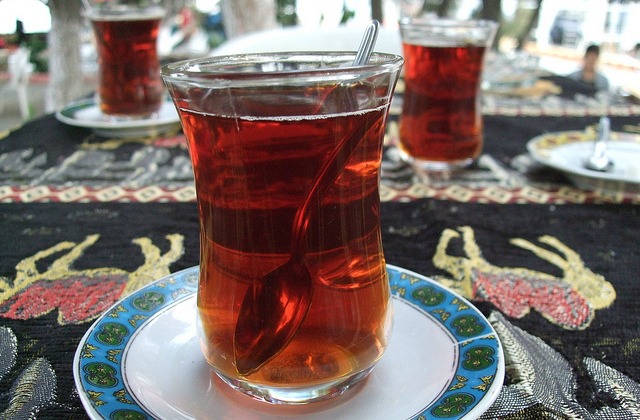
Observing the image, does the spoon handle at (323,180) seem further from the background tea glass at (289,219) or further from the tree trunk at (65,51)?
the tree trunk at (65,51)

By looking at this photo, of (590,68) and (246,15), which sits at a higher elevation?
(246,15)

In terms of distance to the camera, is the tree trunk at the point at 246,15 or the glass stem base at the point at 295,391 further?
the tree trunk at the point at 246,15

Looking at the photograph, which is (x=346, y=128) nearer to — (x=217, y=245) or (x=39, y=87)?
(x=217, y=245)

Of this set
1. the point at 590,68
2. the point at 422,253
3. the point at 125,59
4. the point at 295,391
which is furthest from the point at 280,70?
the point at 590,68

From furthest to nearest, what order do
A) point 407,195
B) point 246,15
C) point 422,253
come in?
point 246,15, point 407,195, point 422,253

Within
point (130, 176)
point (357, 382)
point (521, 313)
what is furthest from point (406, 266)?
point (130, 176)

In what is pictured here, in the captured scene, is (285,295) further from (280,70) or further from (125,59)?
(125,59)

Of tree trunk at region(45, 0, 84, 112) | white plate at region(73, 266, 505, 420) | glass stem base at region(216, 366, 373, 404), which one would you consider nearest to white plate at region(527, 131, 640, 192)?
white plate at region(73, 266, 505, 420)

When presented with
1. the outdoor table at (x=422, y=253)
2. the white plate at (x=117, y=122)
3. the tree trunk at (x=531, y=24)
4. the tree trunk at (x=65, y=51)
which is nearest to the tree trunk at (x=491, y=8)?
the tree trunk at (x=531, y=24)
